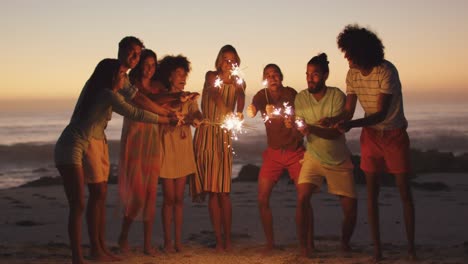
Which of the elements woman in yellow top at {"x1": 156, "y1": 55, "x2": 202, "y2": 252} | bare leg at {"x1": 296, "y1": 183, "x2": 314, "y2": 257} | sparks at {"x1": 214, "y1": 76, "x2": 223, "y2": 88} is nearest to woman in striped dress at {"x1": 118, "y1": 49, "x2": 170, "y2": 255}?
woman in yellow top at {"x1": 156, "y1": 55, "x2": 202, "y2": 252}

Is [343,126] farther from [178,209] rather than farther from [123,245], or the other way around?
[123,245]

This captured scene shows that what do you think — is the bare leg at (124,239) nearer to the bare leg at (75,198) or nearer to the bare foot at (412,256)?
the bare leg at (75,198)

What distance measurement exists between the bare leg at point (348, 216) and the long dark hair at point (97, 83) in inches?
99.5

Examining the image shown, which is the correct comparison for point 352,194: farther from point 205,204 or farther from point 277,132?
point 205,204

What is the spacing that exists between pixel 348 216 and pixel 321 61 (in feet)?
5.08

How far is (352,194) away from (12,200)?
5859 millimetres

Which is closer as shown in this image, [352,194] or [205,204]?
[352,194]

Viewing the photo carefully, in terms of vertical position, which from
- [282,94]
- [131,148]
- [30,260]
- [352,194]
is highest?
[282,94]

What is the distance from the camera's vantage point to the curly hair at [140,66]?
6.81 metres

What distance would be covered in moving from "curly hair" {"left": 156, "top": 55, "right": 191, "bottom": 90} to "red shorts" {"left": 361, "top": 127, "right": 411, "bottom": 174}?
6.67 feet

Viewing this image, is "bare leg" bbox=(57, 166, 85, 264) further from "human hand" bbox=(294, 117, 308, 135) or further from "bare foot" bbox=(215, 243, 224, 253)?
"human hand" bbox=(294, 117, 308, 135)

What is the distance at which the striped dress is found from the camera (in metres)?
6.97

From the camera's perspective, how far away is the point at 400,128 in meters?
6.28

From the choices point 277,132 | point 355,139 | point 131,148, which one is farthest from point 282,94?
point 355,139
